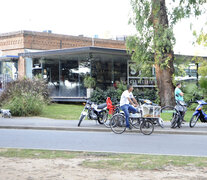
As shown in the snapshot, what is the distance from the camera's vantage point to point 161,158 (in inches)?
367

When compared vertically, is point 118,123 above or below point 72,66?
below

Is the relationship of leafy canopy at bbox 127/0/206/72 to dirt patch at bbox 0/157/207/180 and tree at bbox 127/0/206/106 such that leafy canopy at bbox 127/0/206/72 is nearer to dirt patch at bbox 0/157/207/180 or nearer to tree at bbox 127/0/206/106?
tree at bbox 127/0/206/106

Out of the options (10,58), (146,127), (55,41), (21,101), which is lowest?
(146,127)

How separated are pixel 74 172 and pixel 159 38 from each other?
18.7m

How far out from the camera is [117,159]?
9.21 m

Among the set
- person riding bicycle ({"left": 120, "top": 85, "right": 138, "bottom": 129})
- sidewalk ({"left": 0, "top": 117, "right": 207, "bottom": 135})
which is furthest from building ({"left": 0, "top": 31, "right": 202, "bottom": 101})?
person riding bicycle ({"left": 120, "top": 85, "right": 138, "bottom": 129})

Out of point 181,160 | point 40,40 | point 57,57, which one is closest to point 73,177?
point 181,160

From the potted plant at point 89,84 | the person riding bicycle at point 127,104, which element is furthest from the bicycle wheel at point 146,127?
the potted plant at point 89,84

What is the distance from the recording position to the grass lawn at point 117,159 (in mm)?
8445

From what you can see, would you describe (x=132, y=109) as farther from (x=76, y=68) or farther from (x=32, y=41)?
(x=32, y=41)

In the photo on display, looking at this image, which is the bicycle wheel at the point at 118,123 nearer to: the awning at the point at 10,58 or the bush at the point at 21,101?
the bush at the point at 21,101

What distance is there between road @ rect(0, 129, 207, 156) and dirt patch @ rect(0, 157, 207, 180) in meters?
2.37

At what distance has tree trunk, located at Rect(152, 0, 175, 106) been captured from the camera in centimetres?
2555

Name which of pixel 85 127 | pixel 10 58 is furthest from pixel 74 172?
pixel 10 58
